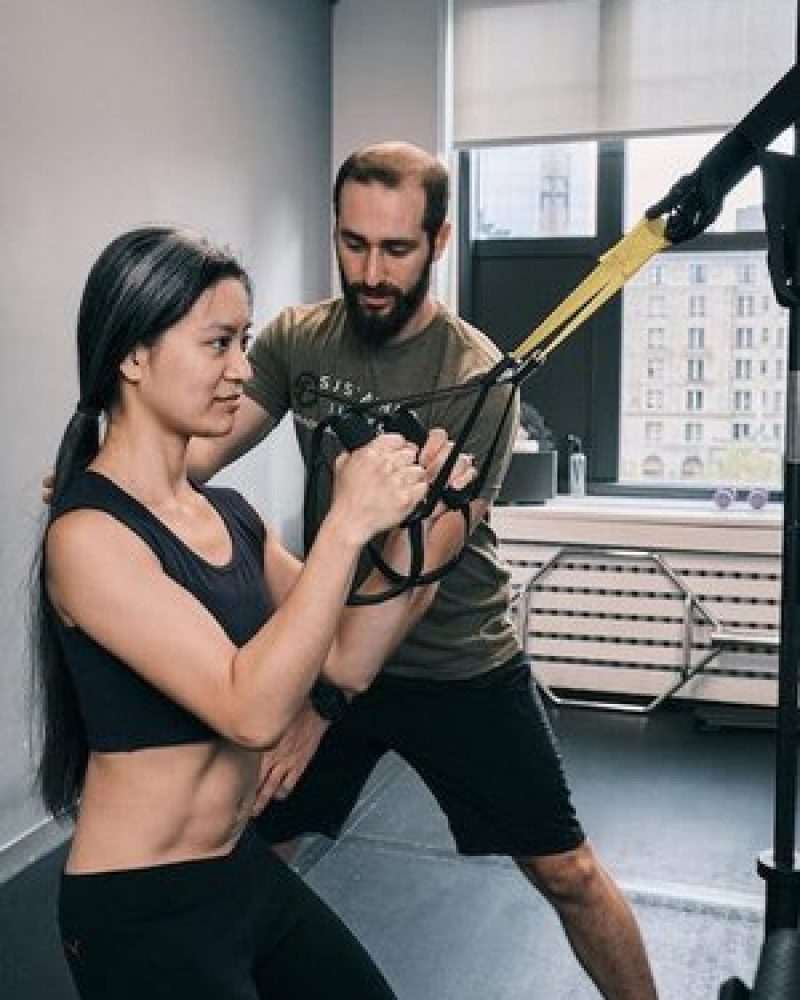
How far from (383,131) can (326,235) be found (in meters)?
0.45

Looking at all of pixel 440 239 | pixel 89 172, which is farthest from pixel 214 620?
pixel 89 172

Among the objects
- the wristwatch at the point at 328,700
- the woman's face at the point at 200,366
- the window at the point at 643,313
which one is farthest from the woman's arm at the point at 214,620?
the window at the point at 643,313

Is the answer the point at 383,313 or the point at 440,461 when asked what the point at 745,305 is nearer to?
the point at 383,313

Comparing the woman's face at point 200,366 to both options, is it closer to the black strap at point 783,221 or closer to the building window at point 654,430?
the black strap at point 783,221

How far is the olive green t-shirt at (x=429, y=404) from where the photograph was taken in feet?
6.42

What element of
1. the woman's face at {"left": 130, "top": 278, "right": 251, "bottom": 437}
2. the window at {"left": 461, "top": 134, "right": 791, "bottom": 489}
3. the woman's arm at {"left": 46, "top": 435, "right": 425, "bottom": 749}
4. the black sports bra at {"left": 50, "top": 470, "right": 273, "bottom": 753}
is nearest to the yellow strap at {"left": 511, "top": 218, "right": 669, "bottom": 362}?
the woman's arm at {"left": 46, "top": 435, "right": 425, "bottom": 749}

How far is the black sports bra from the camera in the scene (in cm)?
124

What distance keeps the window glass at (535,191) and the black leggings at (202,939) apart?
3840 mm

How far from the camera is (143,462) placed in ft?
4.36

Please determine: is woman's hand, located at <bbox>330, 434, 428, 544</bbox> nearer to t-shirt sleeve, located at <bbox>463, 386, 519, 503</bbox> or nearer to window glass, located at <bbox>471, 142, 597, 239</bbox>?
t-shirt sleeve, located at <bbox>463, 386, 519, 503</bbox>

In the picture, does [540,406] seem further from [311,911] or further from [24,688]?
[311,911]

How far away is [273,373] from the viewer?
83.0 inches

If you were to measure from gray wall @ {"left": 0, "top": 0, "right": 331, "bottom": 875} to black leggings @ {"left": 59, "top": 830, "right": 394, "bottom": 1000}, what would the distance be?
1.80m

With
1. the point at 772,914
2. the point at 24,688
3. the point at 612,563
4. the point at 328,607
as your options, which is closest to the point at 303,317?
the point at 328,607
